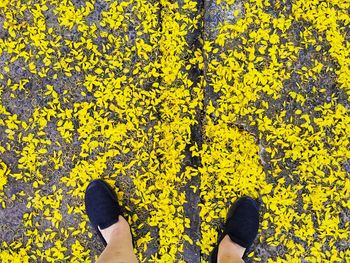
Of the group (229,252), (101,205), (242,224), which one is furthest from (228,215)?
(101,205)

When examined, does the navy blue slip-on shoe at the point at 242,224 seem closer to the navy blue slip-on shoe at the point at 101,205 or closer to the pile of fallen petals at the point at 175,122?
the pile of fallen petals at the point at 175,122

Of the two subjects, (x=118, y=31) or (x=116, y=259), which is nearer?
(x=116, y=259)

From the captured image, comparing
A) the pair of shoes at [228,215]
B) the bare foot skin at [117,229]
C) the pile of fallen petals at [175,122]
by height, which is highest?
the pile of fallen petals at [175,122]

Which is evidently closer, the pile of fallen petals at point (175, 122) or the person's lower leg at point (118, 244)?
the person's lower leg at point (118, 244)

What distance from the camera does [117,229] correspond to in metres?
2.91

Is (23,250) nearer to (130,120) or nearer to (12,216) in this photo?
(12,216)

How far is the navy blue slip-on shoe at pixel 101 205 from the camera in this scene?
9.57 ft

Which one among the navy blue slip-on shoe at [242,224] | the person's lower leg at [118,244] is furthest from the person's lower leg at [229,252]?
the person's lower leg at [118,244]

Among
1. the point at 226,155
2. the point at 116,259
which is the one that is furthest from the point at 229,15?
the point at 116,259

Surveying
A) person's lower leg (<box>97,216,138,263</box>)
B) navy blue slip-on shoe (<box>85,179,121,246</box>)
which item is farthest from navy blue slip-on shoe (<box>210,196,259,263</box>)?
navy blue slip-on shoe (<box>85,179,121,246</box>)

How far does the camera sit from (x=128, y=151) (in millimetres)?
3018

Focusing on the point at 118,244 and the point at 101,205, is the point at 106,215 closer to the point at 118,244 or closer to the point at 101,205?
the point at 101,205

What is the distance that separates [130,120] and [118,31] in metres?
0.67

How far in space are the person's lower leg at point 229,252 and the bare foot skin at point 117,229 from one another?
663 mm
